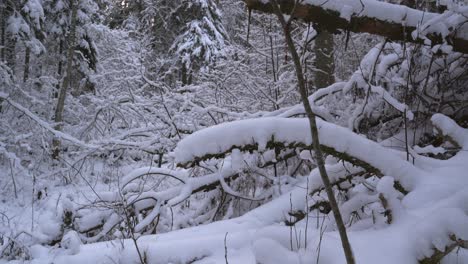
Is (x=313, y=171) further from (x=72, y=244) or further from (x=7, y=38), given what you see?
(x=7, y=38)

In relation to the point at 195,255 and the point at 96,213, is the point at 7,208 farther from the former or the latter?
the point at 195,255

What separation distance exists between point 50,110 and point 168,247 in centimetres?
1055

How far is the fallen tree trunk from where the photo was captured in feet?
10.7

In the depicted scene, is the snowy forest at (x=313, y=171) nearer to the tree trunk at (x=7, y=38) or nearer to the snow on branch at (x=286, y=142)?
the snow on branch at (x=286, y=142)

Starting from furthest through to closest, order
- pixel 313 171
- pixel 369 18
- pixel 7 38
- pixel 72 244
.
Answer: pixel 7 38 < pixel 369 18 < pixel 313 171 < pixel 72 244

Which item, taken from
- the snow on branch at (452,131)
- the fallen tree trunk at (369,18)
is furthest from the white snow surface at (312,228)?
the fallen tree trunk at (369,18)

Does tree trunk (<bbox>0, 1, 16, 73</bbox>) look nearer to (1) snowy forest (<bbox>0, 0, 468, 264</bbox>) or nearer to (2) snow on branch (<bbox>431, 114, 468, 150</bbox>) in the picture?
(1) snowy forest (<bbox>0, 0, 468, 264</bbox>)

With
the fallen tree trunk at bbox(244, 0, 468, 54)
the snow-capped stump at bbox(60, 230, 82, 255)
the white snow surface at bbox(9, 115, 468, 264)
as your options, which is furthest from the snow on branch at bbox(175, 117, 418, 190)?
the snow-capped stump at bbox(60, 230, 82, 255)

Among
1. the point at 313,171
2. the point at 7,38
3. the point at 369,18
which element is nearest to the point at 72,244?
the point at 313,171

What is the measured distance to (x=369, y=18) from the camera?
11.2 feet

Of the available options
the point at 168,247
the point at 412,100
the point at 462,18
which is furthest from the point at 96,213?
the point at 462,18

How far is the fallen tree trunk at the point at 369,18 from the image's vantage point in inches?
128

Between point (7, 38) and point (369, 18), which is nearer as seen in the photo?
point (369, 18)

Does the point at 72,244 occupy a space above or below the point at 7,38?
below
